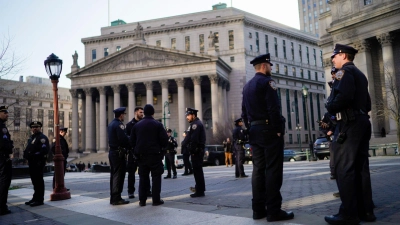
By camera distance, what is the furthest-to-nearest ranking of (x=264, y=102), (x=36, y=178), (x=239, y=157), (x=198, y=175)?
(x=239, y=157)
(x=36, y=178)
(x=198, y=175)
(x=264, y=102)

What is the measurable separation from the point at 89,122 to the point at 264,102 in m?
62.1

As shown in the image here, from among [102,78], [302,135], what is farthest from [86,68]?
[302,135]

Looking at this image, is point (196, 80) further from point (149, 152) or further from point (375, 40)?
point (149, 152)

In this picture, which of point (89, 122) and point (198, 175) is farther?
point (89, 122)

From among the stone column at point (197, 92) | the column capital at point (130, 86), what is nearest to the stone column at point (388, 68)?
the stone column at point (197, 92)

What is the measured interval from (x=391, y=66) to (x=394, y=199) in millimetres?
30910

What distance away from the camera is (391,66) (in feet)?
110

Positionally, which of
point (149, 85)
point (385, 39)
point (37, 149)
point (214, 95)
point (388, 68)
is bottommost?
point (37, 149)

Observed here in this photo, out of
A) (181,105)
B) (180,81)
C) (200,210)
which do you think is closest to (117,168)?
(200,210)

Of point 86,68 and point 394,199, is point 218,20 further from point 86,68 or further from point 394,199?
point 394,199

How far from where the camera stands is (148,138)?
8.37 meters

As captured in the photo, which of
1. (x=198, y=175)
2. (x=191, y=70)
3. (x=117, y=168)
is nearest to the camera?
(x=117, y=168)

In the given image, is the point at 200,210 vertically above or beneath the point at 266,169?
beneath

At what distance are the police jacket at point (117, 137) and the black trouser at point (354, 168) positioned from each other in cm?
533
